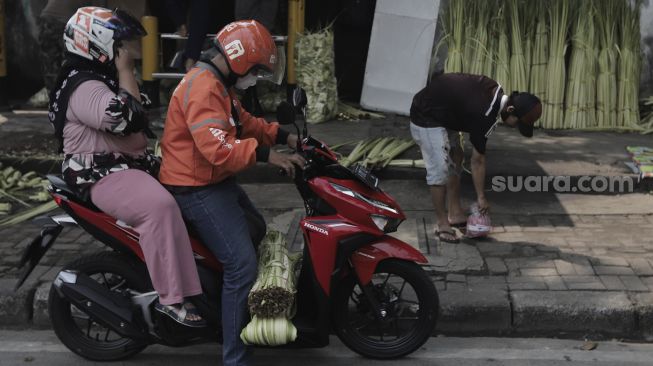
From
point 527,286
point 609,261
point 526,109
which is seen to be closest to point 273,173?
point 526,109

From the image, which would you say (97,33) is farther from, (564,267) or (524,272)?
(564,267)

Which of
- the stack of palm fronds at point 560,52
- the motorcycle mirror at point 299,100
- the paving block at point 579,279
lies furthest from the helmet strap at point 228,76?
the stack of palm fronds at point 560,52

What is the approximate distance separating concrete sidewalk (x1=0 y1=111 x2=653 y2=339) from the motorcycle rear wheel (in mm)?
573

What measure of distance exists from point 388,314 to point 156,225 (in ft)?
3.80

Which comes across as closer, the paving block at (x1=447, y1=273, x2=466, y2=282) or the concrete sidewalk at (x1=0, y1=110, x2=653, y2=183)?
the paving block at (x1=447, y1=273, x2=466, y2=282)

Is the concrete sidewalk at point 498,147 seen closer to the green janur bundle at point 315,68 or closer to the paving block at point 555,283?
the green janur bundle at point 315,68

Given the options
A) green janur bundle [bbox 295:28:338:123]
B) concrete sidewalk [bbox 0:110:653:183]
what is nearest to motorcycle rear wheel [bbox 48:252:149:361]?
concrete sidewalk [bbox 0:110:653:183]

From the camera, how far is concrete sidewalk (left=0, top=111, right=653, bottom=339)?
4.61m

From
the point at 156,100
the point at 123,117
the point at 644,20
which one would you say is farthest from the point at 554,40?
the point at 123,117

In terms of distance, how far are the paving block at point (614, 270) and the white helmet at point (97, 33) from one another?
2881mm

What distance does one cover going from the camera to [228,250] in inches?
154

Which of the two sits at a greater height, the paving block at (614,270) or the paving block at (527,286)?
the paving block at (614,270)

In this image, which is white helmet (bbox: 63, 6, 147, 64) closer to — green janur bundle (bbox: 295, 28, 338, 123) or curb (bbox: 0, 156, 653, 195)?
curb (bbox: 0, 156, 653, 195)

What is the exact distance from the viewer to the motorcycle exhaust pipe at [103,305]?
13.4 feet
